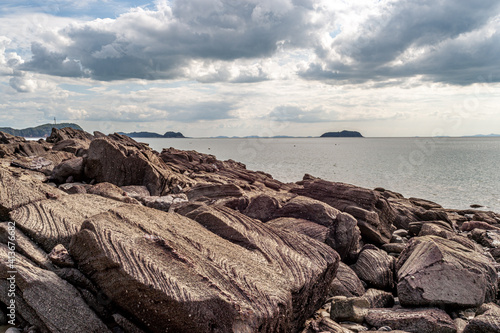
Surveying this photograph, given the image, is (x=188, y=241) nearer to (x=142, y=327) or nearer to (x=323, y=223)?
(x=142, y=327)

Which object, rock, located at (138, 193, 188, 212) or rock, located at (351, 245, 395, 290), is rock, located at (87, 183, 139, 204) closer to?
rock, located at (138, 193, 188, 212)

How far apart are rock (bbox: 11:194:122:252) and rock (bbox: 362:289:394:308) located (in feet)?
26.4

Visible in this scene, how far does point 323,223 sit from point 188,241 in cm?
647

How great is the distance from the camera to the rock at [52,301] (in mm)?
6824

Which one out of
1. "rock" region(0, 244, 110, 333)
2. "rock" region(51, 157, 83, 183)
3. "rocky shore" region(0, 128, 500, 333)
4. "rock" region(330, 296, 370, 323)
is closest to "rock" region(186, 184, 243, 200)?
"rocky shore" region(0, 128, 500, 333)

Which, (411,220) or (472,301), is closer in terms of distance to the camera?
(472,301)

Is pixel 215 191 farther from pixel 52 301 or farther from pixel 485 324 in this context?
pixel 485 324

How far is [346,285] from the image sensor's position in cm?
1103

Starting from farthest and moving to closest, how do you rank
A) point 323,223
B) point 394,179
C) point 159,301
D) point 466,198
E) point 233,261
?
point 394,179
point 466,198
point 323,223
point 233,261
point 159,301

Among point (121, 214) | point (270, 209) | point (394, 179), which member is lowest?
point (394, 179)

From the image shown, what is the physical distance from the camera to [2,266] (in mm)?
7398

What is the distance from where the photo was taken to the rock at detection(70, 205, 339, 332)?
6520mm

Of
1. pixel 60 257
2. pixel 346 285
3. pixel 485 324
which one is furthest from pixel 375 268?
pixel 60 257

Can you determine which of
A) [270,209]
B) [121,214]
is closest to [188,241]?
[121,214]
